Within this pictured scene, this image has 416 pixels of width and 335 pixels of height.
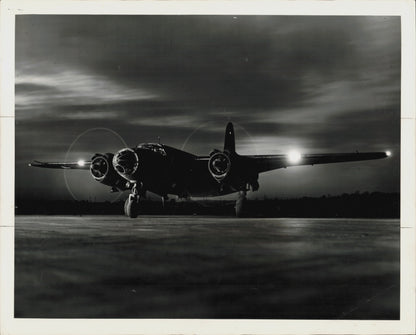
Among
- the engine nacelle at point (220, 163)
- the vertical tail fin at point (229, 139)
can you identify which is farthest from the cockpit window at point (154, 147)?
the vertical tail fin at point (229, 139)

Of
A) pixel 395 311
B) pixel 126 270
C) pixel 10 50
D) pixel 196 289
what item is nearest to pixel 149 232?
pixel 126 270

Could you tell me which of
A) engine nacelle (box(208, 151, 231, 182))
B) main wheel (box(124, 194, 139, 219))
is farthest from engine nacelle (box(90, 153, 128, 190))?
engine nacelle (box(208, 151, 231, 182))

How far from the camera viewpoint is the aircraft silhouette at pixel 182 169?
1712 centimetres

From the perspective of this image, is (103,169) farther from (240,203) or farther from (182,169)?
(240,203)

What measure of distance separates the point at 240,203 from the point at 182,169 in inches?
160

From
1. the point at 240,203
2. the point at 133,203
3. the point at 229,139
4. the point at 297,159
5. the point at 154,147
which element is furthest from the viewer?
the point at 229,139

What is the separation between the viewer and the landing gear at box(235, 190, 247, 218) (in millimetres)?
21328

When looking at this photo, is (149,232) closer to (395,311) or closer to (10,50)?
(10,50)

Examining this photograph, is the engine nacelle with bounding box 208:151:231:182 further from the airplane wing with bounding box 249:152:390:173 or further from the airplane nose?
the airplane nose

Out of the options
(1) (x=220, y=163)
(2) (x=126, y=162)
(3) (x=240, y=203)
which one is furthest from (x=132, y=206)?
(3) (x=240, y=203)

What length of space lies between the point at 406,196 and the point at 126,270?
7.22 m

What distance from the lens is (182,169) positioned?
19.3m

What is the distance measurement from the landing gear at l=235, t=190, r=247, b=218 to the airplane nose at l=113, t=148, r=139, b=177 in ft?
20.5

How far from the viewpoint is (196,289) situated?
9.02 meters
